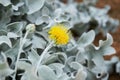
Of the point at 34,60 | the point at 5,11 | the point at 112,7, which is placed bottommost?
the point at 112,7

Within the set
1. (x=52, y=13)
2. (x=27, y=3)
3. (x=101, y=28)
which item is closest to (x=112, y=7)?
(x=101, y=28)

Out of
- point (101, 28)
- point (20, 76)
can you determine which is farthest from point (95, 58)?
point (101, 28)

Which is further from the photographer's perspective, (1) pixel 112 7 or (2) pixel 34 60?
(1) pixel 112 7

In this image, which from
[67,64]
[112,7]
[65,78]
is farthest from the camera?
[112,7]

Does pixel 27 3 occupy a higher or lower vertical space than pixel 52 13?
higher

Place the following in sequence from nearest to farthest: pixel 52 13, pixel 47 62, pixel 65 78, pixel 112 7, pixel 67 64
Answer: pixel 65 78, pixel 47 62, pixel 67 64, pixel 52 13, pixel 112 7

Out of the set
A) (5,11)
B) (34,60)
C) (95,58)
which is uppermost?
(5,11)

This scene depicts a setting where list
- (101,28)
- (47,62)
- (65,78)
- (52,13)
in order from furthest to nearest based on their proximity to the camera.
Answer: (101,28), (52,13), (47,62), (65,78)

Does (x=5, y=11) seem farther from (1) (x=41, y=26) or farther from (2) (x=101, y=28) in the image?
(2) (x=101, y=28)

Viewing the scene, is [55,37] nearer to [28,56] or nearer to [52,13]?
[28,56]
